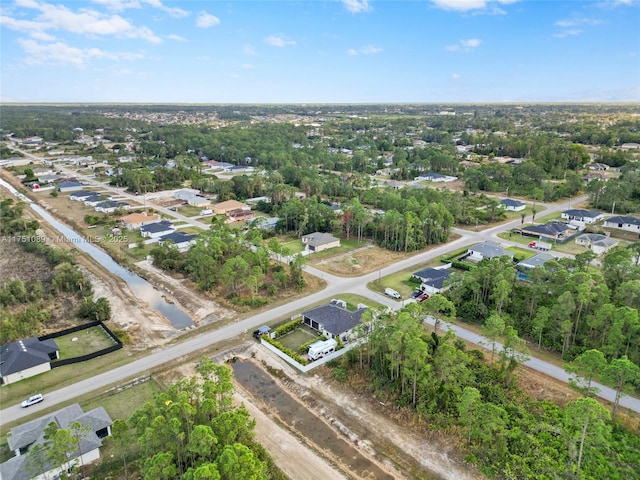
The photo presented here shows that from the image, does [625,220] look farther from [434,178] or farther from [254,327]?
[254,327]

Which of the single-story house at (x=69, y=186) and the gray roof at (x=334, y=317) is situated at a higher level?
the single-story house at (x=69, y=186)

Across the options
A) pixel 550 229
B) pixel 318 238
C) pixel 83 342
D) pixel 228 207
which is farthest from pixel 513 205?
pixel 83 342

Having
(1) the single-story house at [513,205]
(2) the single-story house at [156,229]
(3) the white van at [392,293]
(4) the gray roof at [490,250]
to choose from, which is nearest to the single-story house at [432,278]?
(3) the white van at [392,293]

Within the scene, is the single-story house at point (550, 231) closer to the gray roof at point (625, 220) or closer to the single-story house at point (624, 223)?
the single-story house at point (624, 223)

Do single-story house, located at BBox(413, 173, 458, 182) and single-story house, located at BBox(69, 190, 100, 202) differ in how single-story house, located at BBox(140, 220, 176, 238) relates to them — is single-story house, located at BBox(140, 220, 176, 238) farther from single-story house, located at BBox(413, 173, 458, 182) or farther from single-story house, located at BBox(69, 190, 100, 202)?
single-story house, located at BBox(413, 173, 458, 182)

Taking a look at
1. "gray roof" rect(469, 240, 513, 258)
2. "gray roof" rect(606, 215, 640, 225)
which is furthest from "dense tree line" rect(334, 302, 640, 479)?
"gray roof" rect(606, 215, 640, 225)

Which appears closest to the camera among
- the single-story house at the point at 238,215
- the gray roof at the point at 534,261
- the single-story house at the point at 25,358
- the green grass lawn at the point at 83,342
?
the single-story house at the point at 25,358
